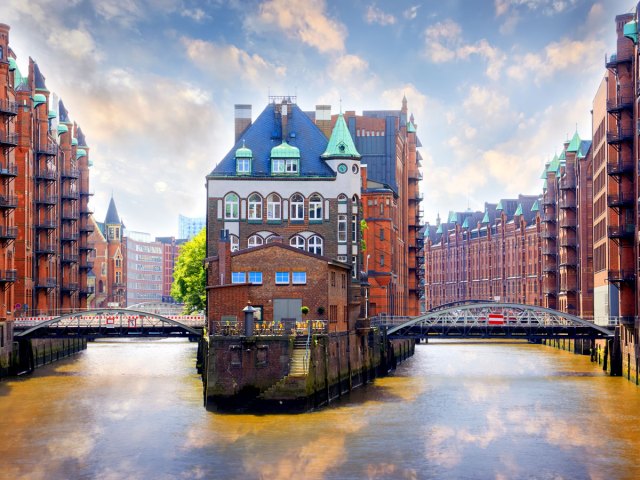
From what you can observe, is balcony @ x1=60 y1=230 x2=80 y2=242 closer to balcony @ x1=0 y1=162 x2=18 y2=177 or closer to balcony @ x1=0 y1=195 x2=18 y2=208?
balcony @ x1=0 y1=195 x2=18 y2=208

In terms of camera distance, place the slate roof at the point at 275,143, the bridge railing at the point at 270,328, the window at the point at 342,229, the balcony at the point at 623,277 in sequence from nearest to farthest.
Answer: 1. the bridge railing at the point at 270,328
2. the balcony at the point at 623,277
3. the window at the point at 342,229
4. the slate roof at the point at 275,143

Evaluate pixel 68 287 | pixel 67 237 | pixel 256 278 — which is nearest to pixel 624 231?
pixel 256 278

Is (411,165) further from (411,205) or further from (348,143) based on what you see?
(348,143)

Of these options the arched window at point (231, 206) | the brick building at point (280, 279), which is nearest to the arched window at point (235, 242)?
the arched window at point (231, 206)

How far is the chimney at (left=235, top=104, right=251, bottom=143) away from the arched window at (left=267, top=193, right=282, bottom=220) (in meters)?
9.08

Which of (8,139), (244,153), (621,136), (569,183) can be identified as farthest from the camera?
(569,183)

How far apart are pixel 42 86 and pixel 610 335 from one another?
53975 millimetres

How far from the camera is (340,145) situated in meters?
79.3

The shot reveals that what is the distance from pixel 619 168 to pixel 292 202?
2257cm

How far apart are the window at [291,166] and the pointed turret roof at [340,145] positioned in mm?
2090

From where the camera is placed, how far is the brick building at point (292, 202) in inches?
3091

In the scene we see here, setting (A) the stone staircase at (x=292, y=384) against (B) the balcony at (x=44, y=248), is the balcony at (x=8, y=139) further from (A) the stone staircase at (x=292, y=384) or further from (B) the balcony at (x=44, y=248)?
(A) the stone staircase at (x=292, y=384)

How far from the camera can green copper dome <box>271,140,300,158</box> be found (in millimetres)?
79125

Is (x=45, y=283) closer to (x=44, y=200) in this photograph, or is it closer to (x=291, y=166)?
(x=44, y=200)
